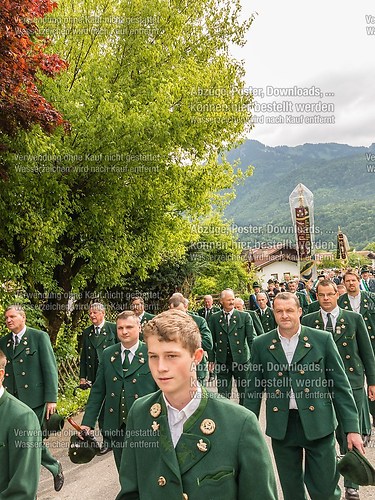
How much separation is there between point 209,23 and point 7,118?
27.9ft

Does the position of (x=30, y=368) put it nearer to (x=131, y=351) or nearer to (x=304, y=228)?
(x=131, y=351)

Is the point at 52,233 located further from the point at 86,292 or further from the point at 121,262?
the point at 86,292

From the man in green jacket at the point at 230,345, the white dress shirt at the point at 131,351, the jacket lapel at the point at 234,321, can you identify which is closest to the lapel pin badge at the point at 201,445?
the white dress shirt at the point at 131,351

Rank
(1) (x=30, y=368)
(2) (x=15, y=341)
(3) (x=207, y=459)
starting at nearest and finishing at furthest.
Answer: (3) (x=207, y=459), (1) (x=30, y=368), (2) (x=15, y=341)

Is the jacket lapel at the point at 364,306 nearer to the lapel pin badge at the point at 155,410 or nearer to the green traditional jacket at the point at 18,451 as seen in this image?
the green traditional jacket at the point at 18,451

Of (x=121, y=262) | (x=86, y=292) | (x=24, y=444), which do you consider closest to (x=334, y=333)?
(x=24, y=444)

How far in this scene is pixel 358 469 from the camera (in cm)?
333

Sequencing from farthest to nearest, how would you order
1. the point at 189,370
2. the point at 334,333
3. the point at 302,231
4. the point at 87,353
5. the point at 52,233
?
1. the point at 302,231
2. the point at 52,233
3. the point at 87,353
4. the point at 334,333
5. the point at 189,370

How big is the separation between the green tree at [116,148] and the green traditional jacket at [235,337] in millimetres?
3668

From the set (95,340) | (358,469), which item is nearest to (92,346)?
(95,340)

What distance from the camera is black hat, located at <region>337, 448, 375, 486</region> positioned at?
330 cm

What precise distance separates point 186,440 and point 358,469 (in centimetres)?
179

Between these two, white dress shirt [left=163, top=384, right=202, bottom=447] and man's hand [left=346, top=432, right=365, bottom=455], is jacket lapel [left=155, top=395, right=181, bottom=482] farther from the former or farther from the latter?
man's hand [left=346, top=432, right=365, bottom=455]

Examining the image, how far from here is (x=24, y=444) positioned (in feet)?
9.43
